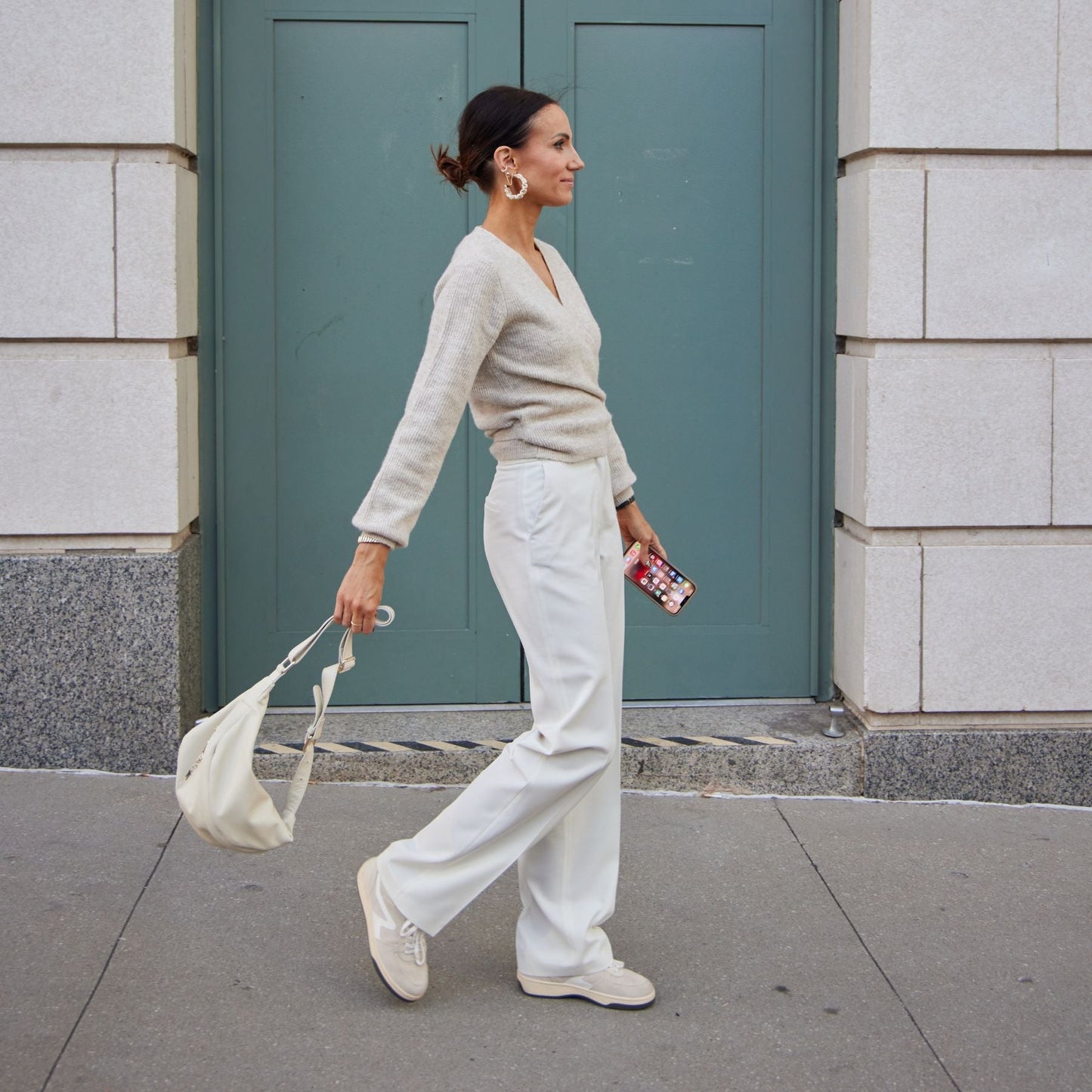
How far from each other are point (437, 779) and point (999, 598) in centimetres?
207

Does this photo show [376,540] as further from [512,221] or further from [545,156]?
[545,156]

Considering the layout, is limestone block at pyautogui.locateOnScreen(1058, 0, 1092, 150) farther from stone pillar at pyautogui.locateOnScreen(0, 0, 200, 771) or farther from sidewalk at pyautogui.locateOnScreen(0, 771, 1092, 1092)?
stone pillar at pyautogui.locateOnScreen(0, 0, 200, 771)

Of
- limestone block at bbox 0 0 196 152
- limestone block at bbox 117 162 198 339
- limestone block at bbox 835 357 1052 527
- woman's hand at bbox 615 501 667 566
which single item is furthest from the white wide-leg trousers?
limestone block at bbox 0 0 196 152

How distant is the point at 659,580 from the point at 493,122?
1.28 metres

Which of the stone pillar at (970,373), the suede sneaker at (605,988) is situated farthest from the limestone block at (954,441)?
the suede sneaker at (605,988)

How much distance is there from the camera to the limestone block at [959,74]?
4980 millimetres

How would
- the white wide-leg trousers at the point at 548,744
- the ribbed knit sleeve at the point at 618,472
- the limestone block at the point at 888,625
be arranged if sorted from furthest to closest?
the limestone block at the point at 888,625
the ribbed knit sleeve at the point at 618,472
the white wide-leg trousers at the point at 548,744

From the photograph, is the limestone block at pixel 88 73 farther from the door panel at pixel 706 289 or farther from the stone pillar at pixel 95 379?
the door panel at pixel 706 289

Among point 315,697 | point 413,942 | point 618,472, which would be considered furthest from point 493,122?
point 413,942

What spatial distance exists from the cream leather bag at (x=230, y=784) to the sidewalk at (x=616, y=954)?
0.48 metres

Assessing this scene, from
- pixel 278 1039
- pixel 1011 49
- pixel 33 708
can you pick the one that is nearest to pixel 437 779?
pixel 33 708

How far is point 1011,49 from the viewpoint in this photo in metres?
5.01

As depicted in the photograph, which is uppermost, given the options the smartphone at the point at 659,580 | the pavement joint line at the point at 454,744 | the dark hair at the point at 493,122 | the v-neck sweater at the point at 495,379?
the dark hair at the point at 493,122

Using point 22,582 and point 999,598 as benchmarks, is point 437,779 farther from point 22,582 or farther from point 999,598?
point 999,598
